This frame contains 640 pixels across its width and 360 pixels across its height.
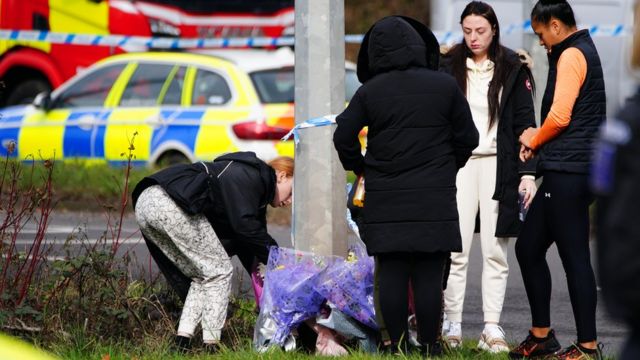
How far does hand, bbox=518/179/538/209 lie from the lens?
265 inches

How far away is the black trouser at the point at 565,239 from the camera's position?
6309mm

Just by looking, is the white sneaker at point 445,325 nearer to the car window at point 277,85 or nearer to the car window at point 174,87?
the car window at point 277,85

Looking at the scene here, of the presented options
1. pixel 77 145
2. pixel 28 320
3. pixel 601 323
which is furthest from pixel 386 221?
pixel 77 145

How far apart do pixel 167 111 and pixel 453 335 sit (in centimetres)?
708

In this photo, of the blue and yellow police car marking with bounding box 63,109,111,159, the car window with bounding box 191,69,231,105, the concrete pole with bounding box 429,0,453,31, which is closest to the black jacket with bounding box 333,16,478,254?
the car window with bounding box 191,69,231,105

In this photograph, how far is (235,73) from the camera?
13.4m

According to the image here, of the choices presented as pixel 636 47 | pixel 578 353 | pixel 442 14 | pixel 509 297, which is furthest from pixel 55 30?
pixel 636 47

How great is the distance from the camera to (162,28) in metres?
19.7

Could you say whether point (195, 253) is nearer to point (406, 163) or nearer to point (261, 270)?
point (261, 270)

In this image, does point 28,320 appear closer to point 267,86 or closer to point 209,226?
point 209,226

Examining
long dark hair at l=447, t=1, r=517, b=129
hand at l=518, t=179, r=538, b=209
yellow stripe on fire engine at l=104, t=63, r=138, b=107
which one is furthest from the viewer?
yellow stripe on fire engine at l=104, t=63, r=138, b=107

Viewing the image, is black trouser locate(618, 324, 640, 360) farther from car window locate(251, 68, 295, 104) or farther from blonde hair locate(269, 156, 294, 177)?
car window locate(251, 68, 295, 104)

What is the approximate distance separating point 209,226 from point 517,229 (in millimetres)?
1510

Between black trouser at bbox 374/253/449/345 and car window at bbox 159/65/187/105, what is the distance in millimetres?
7735
